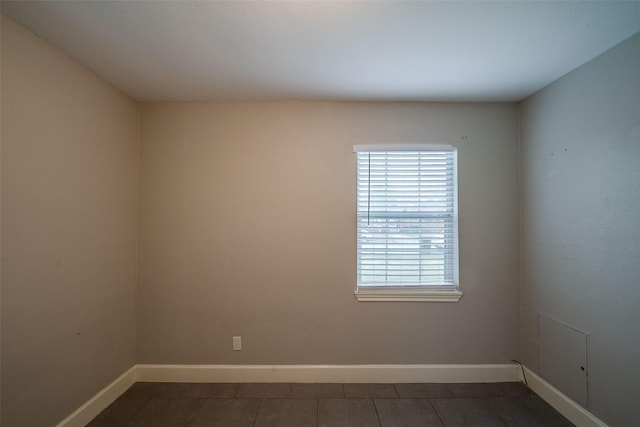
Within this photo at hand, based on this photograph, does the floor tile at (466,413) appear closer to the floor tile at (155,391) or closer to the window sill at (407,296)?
the window sill at (407,296)

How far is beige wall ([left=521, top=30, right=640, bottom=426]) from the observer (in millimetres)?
1593

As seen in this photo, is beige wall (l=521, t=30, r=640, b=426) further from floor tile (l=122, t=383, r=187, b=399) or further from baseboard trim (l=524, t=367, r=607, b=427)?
floor tile (l=122, t=383, r=187, b=399)

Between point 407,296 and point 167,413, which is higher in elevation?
point 407,296

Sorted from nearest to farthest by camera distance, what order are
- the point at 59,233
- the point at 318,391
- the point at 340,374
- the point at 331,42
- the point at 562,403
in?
the point at 331,42
the point at 59,233
the point at 562,403
the point at 318,391
the point at 340,374

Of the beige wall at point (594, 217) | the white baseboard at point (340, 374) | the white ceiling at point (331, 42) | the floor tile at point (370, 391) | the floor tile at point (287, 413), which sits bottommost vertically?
the floor tile at point (370, 391)

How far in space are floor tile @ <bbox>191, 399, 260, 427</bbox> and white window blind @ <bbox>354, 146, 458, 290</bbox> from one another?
4.23ft

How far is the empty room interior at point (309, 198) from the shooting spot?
1496 mm

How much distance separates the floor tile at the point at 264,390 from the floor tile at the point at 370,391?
1.63 feet

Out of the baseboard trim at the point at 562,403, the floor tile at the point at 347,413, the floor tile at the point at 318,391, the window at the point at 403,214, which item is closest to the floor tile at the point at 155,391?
the floor tile at the point at 318,391

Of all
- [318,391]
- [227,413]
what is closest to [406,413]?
[318,391]

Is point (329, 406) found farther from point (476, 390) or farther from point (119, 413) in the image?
point (119, 413)

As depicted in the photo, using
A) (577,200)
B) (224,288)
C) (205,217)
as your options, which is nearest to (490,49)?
(577,200)

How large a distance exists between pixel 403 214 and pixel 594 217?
124 cm

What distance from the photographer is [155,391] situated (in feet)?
7.34
